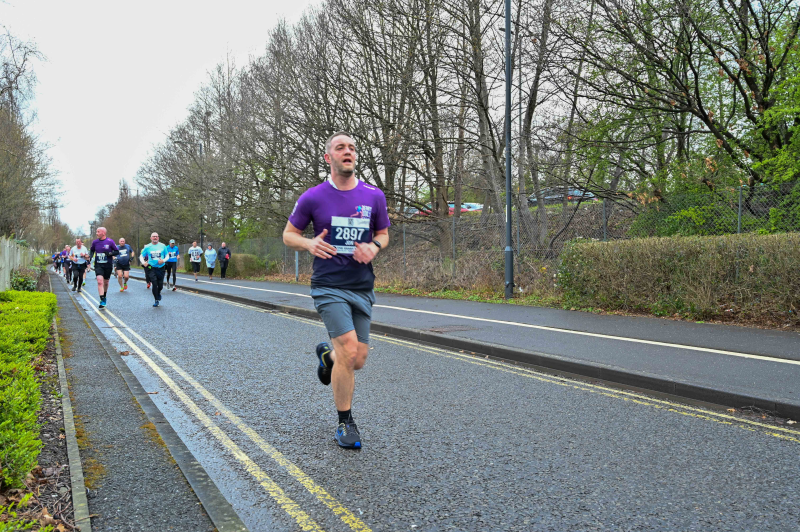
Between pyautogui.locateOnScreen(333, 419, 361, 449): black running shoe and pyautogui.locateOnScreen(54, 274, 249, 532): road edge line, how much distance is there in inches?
36.0

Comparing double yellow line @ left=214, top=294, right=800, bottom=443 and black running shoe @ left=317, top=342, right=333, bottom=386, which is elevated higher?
black running shoe @ left=317, top=342, right=333, bottom=386

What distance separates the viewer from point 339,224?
4.16 metres

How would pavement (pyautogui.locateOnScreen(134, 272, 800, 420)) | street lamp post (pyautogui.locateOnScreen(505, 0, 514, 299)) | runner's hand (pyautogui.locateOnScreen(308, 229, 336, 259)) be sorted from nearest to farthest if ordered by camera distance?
runner's hand (pyautogui.locateOnScreen(308, 229, 336, 259)) < pavement (pyautogui.locateOnScreen(134, 272, 800, 420)) < street lamp post (pyautogui.locateOnScreen(505, 0, 514, 299))

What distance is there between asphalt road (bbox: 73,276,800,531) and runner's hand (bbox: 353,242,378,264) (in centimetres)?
126

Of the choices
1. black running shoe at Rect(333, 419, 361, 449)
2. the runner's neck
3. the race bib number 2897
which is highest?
the runner's neck

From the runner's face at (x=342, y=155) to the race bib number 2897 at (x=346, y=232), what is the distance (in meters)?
0.32

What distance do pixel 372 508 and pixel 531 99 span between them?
50.9 ft

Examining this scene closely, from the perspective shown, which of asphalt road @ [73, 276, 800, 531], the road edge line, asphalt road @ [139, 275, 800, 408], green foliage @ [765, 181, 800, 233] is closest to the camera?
the road edge line

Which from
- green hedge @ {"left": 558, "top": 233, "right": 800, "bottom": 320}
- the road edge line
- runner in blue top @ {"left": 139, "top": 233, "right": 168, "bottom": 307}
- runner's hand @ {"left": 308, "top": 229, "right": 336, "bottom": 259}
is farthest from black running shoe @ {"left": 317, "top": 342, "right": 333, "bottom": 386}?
runner in blue top @ {"left": 139, "top": 233, "right": 168, "bottom": 307}

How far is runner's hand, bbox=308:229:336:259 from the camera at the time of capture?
4055 millimetres

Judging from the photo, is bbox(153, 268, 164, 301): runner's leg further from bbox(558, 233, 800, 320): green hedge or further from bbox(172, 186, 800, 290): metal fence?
bbox(558, 233, 800, 320): green hedge

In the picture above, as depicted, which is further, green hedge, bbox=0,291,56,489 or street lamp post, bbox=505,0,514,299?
street lamp post, bbox=505,0,514,299

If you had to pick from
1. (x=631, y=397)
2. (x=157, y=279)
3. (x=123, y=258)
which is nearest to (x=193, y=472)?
(x=631, y=397)

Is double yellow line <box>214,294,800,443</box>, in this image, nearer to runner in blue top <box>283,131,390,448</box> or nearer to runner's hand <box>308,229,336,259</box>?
runner in blue top <box>283,131,390,448</box>
